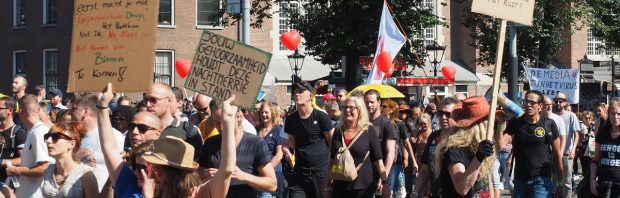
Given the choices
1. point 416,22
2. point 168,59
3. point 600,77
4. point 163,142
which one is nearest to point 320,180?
point 163,142

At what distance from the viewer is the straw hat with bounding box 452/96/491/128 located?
695cm

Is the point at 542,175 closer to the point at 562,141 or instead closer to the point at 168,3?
the point at 562,141

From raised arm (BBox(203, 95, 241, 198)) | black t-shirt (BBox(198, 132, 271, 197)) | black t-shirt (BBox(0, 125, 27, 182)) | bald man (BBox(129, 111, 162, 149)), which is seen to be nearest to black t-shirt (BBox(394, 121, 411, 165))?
black t-shirt (BBox(0, 125, 27, 182))

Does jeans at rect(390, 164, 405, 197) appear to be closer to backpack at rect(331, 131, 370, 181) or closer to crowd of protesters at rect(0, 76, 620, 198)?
crowd of protesters at rect(0, 76, 620, 198)

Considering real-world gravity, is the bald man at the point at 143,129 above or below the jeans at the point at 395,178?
above

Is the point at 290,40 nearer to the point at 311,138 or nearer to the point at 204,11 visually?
the point at 311,138

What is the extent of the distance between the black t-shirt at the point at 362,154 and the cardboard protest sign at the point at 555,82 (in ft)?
30.2

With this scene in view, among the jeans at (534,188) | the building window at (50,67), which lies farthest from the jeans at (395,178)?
the building window at (50,67)

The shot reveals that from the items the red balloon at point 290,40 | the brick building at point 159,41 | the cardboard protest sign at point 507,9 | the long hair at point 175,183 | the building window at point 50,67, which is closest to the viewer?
the long hair at point 175,183

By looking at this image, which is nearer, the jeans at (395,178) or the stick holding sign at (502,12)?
the stick holding sign at (502,12)

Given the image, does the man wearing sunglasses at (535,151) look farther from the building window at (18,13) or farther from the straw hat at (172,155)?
the building window at (18,13)

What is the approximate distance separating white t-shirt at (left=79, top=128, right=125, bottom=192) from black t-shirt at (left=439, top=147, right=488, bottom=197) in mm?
2130

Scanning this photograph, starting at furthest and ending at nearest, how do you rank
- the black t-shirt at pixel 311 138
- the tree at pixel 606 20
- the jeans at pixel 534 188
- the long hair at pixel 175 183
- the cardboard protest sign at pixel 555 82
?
the tree at pixel 606 20, the cardboard protest sign at pixel 555 82, the black t-shirt at pixel 311 138, the jeans at pixel 534 188, the long hair at pixel 175 183

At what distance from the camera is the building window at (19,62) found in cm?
4624
